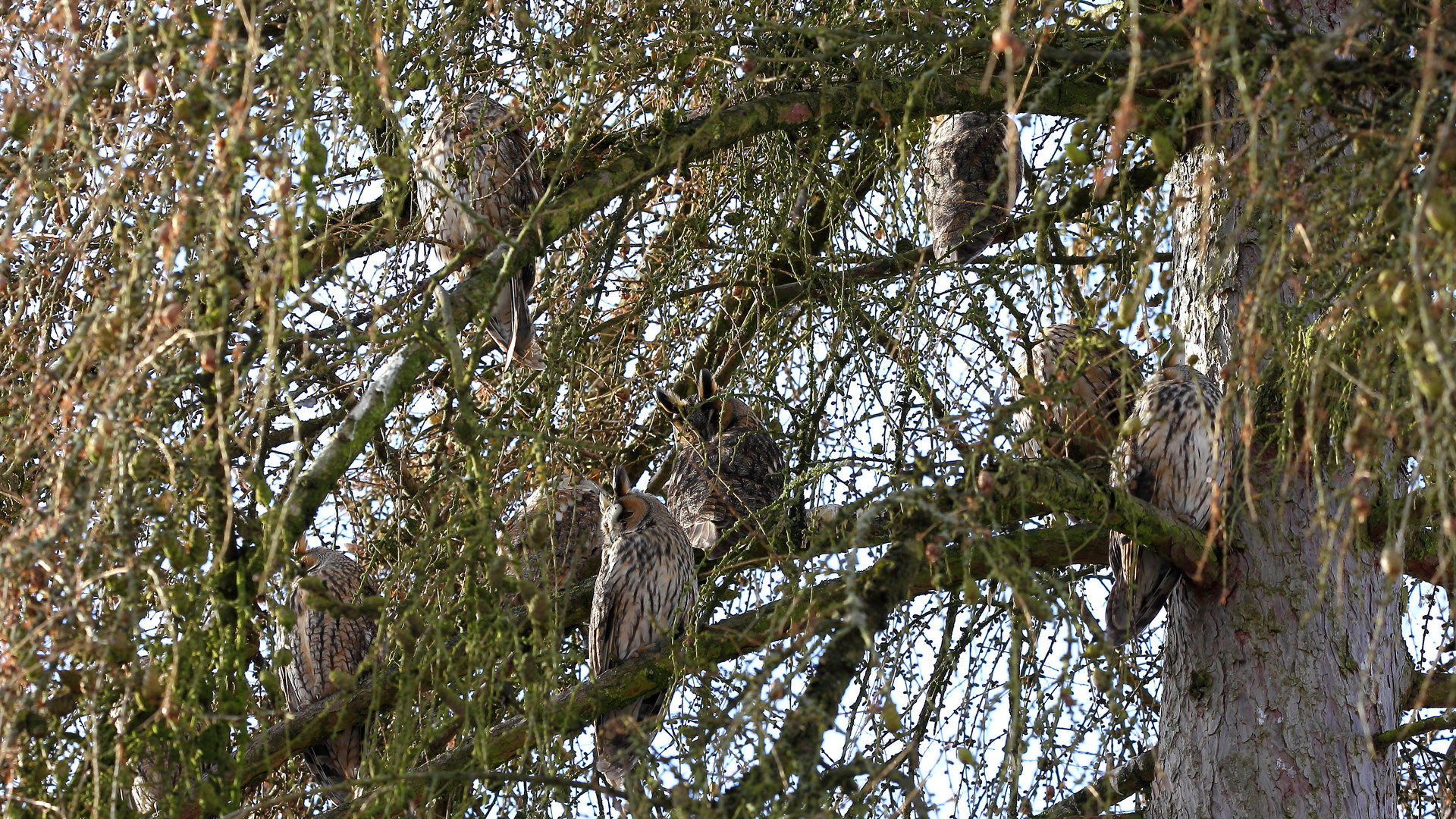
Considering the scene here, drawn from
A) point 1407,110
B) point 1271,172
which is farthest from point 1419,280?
point 1407,110

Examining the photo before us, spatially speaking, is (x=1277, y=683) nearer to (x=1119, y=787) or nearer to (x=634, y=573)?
(x=1119, y=787)

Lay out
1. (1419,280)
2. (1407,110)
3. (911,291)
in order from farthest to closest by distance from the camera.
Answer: (911,291) < (1407,110) < (1419,280)

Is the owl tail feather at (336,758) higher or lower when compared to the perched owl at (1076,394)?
lower

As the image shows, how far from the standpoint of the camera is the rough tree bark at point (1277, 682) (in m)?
3.00

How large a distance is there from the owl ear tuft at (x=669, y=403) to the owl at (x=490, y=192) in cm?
38

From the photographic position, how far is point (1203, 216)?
1646 millimetres

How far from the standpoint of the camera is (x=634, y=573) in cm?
405

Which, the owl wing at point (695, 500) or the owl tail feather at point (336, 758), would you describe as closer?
the owl tail feather at point (336, 758)

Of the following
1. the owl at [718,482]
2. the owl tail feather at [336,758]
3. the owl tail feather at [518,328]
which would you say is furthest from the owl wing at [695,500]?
the owl tail feather at [336,758]

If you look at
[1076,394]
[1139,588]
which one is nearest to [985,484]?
[1076,394]

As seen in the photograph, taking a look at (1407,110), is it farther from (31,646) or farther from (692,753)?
(31,646)

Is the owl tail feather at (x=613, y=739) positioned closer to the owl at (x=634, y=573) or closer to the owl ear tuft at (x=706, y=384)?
the owl at (x=634, y=573)

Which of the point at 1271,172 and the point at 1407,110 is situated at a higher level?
the point at 1407,110

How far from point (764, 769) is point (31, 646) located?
0.81 meters
